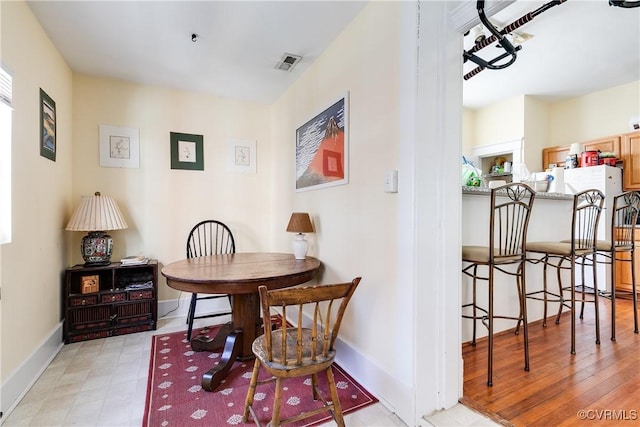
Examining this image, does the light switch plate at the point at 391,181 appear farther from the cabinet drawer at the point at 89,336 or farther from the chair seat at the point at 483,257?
the cabinet drawer at the point at 89,336

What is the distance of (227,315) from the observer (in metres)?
3.00

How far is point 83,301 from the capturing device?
244cm

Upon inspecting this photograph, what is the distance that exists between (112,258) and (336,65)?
8.85 feet

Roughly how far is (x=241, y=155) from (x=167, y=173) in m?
0.80

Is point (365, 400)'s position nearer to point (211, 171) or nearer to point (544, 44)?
point (211, 171)

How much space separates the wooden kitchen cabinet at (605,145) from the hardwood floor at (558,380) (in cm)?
248

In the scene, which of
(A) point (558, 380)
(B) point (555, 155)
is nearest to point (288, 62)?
(A) point (558, 380)

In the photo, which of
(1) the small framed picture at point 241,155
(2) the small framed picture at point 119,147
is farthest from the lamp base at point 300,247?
(2) the small framed picture at point 119,147

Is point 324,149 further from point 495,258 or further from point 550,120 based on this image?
point 550,120

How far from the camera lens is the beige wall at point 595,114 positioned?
3676 mm

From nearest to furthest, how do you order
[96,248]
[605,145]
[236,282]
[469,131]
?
1. [236,282]
2. [96,248]
3. [605,145]
4. [469,131]

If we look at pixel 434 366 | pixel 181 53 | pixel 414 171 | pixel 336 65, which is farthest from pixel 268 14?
pixel 434 366

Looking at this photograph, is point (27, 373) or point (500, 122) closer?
point (27, 373)

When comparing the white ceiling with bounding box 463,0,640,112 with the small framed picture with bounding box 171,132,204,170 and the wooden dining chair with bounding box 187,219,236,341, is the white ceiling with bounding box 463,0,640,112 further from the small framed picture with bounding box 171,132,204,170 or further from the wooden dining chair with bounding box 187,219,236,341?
the wooden dining chair with bounding box 187,219,236,341
